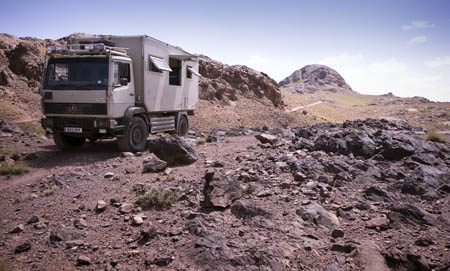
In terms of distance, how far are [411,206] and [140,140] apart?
8915 mm

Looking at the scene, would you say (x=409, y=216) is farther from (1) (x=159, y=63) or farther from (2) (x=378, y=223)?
(1) (x=159, y=63)

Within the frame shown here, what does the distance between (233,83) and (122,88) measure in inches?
1008

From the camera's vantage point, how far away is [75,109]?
9.83m

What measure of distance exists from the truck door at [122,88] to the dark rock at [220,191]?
503cm

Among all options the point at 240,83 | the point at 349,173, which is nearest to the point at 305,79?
the point at 240,83

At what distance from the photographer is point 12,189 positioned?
7.10 meters

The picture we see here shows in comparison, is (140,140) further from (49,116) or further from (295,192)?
(295,192)

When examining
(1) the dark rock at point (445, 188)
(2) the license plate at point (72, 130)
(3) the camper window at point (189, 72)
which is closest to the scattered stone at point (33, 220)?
(2) the license plate at point (72, 130)

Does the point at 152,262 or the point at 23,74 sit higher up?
the point at 23,74

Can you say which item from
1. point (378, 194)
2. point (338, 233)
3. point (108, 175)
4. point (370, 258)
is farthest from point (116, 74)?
point (370, 258)

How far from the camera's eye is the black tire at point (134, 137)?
10.7 metres

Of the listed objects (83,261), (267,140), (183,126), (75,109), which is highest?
(75,109)

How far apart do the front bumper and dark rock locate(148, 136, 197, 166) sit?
4.99ft

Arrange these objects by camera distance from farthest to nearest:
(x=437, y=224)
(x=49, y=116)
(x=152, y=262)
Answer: (x=49, y=116)
(x=437, y=224)
(x=152, y=262)
